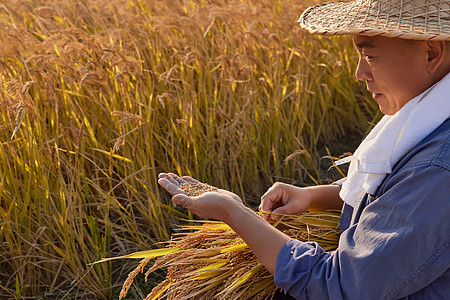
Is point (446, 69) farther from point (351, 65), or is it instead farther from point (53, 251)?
point (351, 65)

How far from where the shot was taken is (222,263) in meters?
1.51

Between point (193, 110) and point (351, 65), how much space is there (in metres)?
1.36

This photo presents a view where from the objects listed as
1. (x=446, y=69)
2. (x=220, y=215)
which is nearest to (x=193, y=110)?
(x=220, y=215)

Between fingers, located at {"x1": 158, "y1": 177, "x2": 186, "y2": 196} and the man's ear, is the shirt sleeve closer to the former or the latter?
the man's ear

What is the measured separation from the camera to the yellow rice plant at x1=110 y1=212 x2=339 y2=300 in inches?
57.1

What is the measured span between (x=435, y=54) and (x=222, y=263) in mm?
772

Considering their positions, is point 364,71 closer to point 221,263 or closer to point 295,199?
point 295,199

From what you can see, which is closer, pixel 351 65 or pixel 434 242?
pixel 434 242

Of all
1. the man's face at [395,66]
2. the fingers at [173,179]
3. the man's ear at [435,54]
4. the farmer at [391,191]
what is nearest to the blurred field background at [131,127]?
the fingers at [173,179]

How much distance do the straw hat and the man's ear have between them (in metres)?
0.04

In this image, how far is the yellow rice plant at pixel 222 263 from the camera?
1450mm

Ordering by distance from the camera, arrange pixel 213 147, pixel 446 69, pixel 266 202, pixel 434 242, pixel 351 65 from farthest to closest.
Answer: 1. pixel 351 65
2. pixel 213 147
3. pixel 266 202
4. pixel 446 69
5. pixel 434 242

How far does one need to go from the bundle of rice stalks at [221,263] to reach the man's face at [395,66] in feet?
1.60

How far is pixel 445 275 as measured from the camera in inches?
47.3
